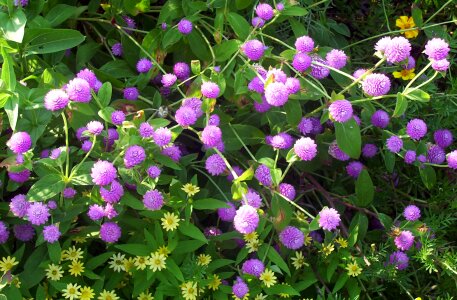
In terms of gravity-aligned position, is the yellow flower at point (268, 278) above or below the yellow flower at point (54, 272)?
below

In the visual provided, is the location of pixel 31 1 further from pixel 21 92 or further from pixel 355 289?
pixel 355 289

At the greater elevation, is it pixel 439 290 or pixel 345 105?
pixel 345 105

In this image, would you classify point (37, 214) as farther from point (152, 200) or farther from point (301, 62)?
point (301, 62)

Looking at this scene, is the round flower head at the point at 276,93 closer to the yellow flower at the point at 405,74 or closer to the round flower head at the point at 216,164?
the round flower head at the point at 216,164

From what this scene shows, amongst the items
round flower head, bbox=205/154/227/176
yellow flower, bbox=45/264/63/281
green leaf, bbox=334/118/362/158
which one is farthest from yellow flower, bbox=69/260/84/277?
green leaf, bbox=334/118/362/158

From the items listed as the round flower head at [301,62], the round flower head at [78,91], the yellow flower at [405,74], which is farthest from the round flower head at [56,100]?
the yellow flower at [405,74]

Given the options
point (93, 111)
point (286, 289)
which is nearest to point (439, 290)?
point (286, 289)

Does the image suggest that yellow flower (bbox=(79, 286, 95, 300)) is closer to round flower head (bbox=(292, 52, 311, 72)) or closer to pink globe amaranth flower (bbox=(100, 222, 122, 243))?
pink globe amaranth flower (bbox=(100, 222, 122, 243))

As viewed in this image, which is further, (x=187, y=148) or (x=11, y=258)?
(x=187, y=148)
